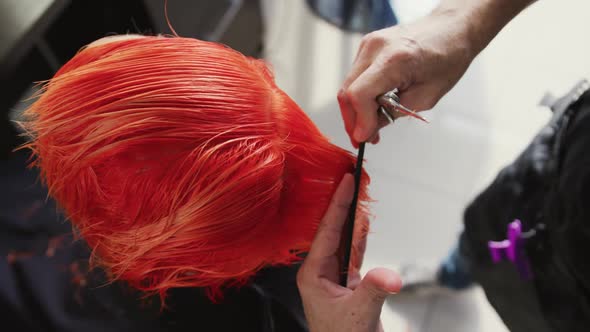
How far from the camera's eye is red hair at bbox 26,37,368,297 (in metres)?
0.42

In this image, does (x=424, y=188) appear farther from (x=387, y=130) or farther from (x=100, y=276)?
(x=100, y=276)

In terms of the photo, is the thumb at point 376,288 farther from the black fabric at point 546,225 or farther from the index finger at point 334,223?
the black fabric at point 546,225

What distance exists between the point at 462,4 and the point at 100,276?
72 cm

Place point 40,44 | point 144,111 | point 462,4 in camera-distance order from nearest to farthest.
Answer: point 144,111 → point 462,4 → point 40,44

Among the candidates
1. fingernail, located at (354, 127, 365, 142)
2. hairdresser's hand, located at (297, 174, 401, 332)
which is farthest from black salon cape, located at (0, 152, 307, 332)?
fingernail, located at (354, 127, 365, 142)

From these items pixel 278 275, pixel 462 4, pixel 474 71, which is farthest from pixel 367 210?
pixel 474 71

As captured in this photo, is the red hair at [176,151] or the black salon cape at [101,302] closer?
the red hair at [176,151]

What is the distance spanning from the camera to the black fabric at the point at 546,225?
19.4 inches

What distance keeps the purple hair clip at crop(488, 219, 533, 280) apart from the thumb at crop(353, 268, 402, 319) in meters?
0.27

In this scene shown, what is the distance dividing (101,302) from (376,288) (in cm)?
49

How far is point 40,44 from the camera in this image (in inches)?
35.2

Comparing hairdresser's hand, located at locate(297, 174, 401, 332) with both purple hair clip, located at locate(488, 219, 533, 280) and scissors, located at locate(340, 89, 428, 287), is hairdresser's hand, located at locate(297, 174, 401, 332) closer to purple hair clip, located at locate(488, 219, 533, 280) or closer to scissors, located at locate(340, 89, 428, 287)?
scissors, located at locate(340, 89, 428, 287)

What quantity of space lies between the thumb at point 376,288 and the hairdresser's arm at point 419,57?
164mm

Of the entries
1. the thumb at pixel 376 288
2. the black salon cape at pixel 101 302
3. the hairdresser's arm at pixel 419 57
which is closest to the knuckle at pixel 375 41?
the hairdresser's arm at pixel 419 57
